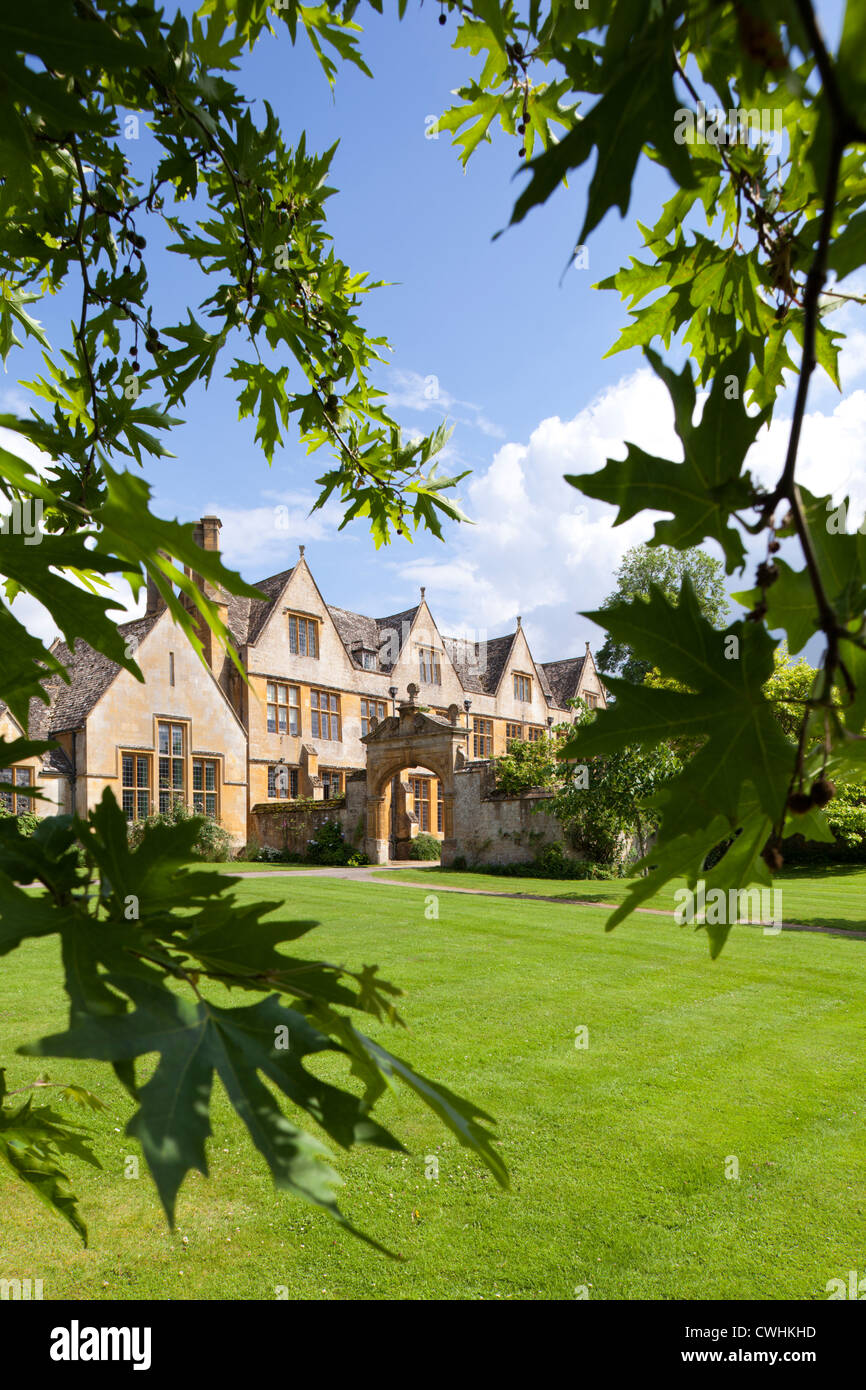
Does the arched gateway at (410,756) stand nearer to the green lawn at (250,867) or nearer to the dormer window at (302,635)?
the green lawn at (250,867)

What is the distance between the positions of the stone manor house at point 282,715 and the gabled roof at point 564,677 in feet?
13.3

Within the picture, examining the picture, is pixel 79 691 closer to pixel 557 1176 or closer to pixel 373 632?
pixel 373 632

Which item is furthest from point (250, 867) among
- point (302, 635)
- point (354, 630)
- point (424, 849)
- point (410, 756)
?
point (354, 630)

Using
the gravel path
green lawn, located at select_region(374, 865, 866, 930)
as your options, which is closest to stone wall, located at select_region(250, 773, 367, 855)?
the gravel path

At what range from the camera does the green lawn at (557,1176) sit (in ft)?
12.1

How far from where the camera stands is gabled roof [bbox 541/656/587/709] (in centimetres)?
4638

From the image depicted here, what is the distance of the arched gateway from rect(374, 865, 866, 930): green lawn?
81.3 inches

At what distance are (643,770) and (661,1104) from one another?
13.1 meters

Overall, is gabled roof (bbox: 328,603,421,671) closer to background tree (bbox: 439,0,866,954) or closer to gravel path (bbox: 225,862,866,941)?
gravel path (bbox: 225,862,866,941)

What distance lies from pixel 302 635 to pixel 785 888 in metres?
20.8

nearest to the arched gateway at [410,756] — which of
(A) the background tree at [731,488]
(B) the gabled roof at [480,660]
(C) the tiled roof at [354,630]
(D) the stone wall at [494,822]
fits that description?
(D) the stone wall at [494,822]

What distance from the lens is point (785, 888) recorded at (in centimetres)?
1845

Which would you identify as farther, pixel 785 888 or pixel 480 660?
pixel 480 660

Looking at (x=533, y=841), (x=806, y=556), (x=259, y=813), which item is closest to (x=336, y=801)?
(x=259, y=813)
